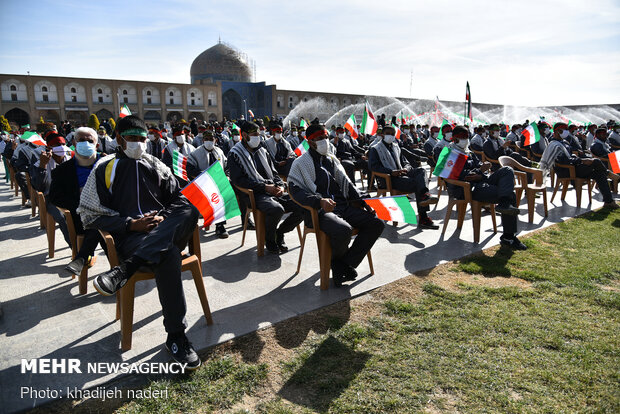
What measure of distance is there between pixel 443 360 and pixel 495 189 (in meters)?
3.66

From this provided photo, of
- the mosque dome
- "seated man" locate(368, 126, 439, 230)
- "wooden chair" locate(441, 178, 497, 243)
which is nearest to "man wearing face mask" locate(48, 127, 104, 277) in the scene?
"seated man" locate(368, 126, 439, 230)

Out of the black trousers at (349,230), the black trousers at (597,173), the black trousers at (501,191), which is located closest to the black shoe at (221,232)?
the black trousers at (349,230)

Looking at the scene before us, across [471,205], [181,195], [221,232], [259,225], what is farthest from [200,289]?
[471,205]

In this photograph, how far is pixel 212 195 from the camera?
3771 millimetres

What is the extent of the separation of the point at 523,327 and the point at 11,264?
5601mm

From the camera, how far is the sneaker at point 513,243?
5.54 meters

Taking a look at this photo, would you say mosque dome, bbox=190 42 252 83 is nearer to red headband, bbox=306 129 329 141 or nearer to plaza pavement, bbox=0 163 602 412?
plaza pavement, bbox=0 163 602 412

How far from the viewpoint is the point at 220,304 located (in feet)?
12.5

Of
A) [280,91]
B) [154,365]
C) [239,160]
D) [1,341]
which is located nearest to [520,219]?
[239,160]

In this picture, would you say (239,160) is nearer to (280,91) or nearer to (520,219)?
(520,219)

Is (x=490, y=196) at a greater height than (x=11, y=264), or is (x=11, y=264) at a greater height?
(x=490, y=196)

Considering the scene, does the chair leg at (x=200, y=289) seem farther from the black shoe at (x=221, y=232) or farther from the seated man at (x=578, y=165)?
the seated man at (x=578, y=165)

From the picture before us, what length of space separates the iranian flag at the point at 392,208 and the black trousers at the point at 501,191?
2018 millimetres

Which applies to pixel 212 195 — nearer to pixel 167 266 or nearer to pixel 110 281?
pixel 167 266
